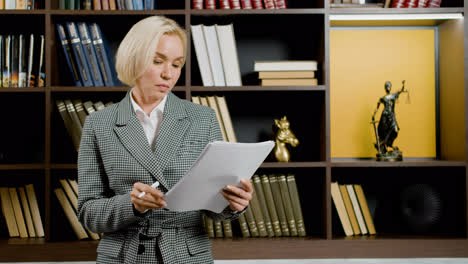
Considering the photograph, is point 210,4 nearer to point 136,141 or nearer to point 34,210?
point 136,141

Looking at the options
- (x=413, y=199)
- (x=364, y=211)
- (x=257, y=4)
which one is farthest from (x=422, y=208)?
(x=257, y=4)

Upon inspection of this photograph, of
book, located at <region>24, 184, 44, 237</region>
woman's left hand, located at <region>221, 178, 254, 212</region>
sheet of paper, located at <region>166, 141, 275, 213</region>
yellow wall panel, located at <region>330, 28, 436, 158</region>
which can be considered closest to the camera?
sheet of paper, located at <region>166, 141, 275, 213</region>

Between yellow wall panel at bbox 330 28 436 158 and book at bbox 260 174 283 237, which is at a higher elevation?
yellow wall panel at bbox 330 28 436 158

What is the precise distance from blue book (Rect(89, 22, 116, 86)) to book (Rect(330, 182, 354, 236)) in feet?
3.96

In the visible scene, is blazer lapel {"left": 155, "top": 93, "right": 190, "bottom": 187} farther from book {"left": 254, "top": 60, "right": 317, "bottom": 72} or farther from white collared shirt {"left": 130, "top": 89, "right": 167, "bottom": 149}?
book {"left": 254, "top": 60, "right": 317, "bottom": 72}

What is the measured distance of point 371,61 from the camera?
2.37 meters

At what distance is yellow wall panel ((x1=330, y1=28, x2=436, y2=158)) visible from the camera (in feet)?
7.72

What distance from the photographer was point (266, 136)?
238cm

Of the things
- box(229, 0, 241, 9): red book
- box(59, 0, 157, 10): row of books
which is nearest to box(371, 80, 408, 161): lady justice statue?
box(229, 0, 241, 9): red book

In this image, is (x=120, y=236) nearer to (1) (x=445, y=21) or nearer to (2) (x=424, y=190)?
(2) (x=424, y=190)

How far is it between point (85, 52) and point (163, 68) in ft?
3.51

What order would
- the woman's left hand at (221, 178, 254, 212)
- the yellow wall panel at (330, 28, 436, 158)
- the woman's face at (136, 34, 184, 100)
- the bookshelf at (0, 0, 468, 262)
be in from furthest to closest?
1. the yellow wall panel at (330, 28, 436, 158)
2. the bookshelf at (0, 0, 468, 262)
3. the woman's face at (136, 34, 184, 100)
4. the woman's left hand at (221, 178, 254, 212)

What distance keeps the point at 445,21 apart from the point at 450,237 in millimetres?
1102

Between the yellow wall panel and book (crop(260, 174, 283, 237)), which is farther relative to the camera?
the yellow wall panel
